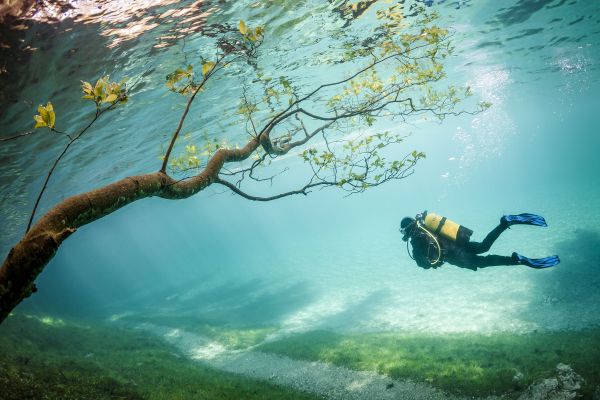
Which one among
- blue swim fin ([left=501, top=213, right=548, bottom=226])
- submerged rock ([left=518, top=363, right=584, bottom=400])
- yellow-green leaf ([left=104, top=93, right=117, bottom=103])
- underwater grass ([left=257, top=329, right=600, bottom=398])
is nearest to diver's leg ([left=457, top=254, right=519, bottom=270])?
blue swim fin ([left=501, top=213, right=548, bottom=226])

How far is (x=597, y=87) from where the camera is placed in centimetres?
4406

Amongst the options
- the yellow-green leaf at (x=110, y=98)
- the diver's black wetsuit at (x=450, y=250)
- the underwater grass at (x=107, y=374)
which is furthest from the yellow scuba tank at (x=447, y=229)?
the yellow-green leaf at (x=110, y=98)

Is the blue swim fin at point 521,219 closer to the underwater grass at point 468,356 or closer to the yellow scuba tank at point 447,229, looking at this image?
the yellow scuba tank at point 447,229

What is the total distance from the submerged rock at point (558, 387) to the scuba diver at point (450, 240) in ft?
10.2

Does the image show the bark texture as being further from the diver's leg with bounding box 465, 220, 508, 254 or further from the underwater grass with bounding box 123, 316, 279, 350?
the underwater grass with bounding box 123, 316, 279, 350

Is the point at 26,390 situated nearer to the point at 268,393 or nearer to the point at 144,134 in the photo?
the point at 268,393

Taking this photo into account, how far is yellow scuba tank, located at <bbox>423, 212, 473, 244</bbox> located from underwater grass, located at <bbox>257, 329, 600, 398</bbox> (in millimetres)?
4268

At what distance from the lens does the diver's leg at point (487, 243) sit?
7797 millimetres

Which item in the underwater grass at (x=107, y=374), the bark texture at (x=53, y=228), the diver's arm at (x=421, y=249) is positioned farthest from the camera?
the underwater grass at (x=107, y=374)

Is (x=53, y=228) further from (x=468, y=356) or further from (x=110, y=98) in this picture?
(x=468, y=356)

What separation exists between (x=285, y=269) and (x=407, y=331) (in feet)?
88.7

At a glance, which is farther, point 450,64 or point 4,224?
point 4,224

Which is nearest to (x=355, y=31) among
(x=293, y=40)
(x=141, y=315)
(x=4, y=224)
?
(x=293, y=40)

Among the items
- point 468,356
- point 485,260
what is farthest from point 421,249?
point 468,356
